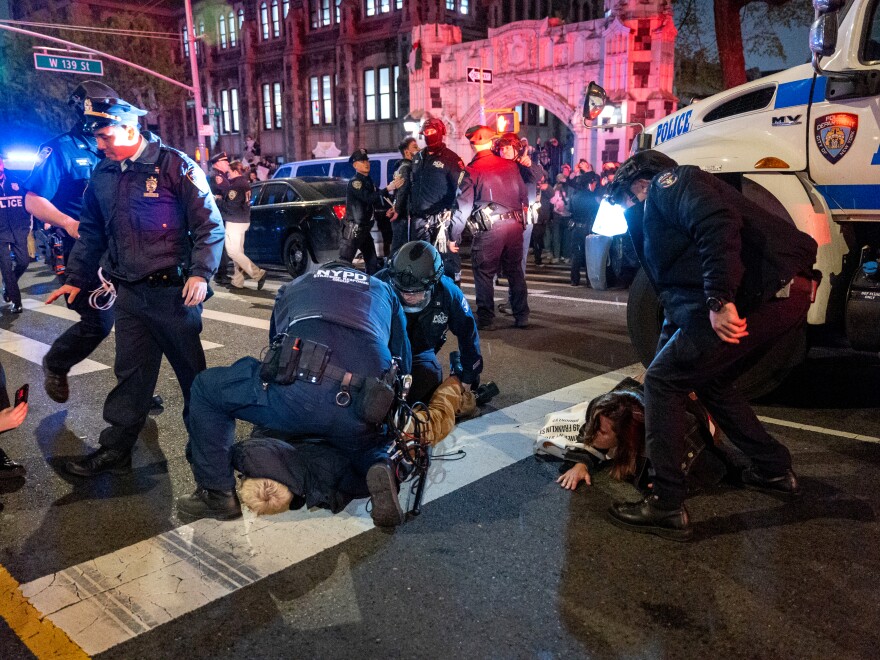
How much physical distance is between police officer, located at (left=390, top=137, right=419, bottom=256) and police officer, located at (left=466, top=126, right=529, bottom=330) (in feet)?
3.86

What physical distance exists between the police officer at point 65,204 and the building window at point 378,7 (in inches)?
1205


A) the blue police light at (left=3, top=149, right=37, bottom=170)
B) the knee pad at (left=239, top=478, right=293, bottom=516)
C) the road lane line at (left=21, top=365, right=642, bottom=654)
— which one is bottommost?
the road lane line at (left=21, top=365, right=642, bottom=654)

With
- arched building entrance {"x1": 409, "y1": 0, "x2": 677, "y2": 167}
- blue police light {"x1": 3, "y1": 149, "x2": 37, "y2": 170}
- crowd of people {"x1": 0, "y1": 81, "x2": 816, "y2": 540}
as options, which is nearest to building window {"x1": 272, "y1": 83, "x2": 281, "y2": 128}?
arched building entrance {"x1": 409, "y1": 0, "x2": 677, "y2": 167}

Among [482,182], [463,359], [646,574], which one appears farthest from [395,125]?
[646,574]

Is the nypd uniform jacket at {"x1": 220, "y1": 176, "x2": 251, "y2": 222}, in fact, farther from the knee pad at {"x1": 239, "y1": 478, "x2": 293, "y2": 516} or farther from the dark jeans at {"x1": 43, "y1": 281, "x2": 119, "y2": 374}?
the knee pad at {"x1": 239, "y1": 478, "x2": 293, "y2": 516}

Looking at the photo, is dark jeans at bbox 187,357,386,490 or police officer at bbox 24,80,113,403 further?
police officer at bbox 24,80,113,403

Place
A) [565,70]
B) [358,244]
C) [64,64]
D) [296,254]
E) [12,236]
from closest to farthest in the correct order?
1. [12,236]
2. [358,244]
3. [296,254]
4. [64,64]
5. [565,70]

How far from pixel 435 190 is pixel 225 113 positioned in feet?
124

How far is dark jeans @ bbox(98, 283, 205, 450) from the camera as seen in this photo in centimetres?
396

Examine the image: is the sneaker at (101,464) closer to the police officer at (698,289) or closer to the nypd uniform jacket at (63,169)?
the nypd uniform jacket at (63,169)

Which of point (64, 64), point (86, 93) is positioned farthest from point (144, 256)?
point (64, 64)

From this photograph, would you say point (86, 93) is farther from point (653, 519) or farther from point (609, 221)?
point (609, 221)

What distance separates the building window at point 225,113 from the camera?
42.0m

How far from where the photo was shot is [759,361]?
4.70 meters
